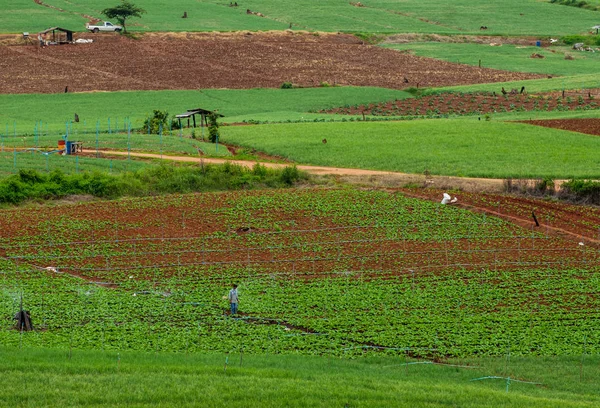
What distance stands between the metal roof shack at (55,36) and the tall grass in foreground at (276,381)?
8470 cm

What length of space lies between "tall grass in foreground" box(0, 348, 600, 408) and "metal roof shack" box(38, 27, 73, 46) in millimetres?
84705

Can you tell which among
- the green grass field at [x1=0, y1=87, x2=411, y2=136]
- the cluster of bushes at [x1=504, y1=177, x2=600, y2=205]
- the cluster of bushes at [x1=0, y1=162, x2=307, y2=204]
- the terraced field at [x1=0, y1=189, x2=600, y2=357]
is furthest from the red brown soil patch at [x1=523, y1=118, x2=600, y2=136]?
the cluster of bushes at [x1=0, y1=162, x2=307, y2=204]

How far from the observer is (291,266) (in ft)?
129

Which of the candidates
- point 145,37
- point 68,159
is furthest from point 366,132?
point 145,37

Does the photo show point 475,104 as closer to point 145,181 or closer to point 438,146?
point 438,146

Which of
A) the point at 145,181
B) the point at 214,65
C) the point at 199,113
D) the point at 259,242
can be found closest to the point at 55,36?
the point at 214,65

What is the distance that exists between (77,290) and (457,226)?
17850 millimetres

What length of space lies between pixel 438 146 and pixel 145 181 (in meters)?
19.7

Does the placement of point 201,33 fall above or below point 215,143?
above

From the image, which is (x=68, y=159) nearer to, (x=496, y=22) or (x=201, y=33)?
(x=201, y=33)

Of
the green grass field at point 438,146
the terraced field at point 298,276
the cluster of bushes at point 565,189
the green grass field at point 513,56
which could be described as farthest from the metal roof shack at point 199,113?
the green grass field at point 513,56

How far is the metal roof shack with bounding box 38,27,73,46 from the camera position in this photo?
107m

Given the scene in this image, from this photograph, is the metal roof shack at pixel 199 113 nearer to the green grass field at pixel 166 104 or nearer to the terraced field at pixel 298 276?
the green grass field at pixel 166 104

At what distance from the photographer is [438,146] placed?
62.2m
